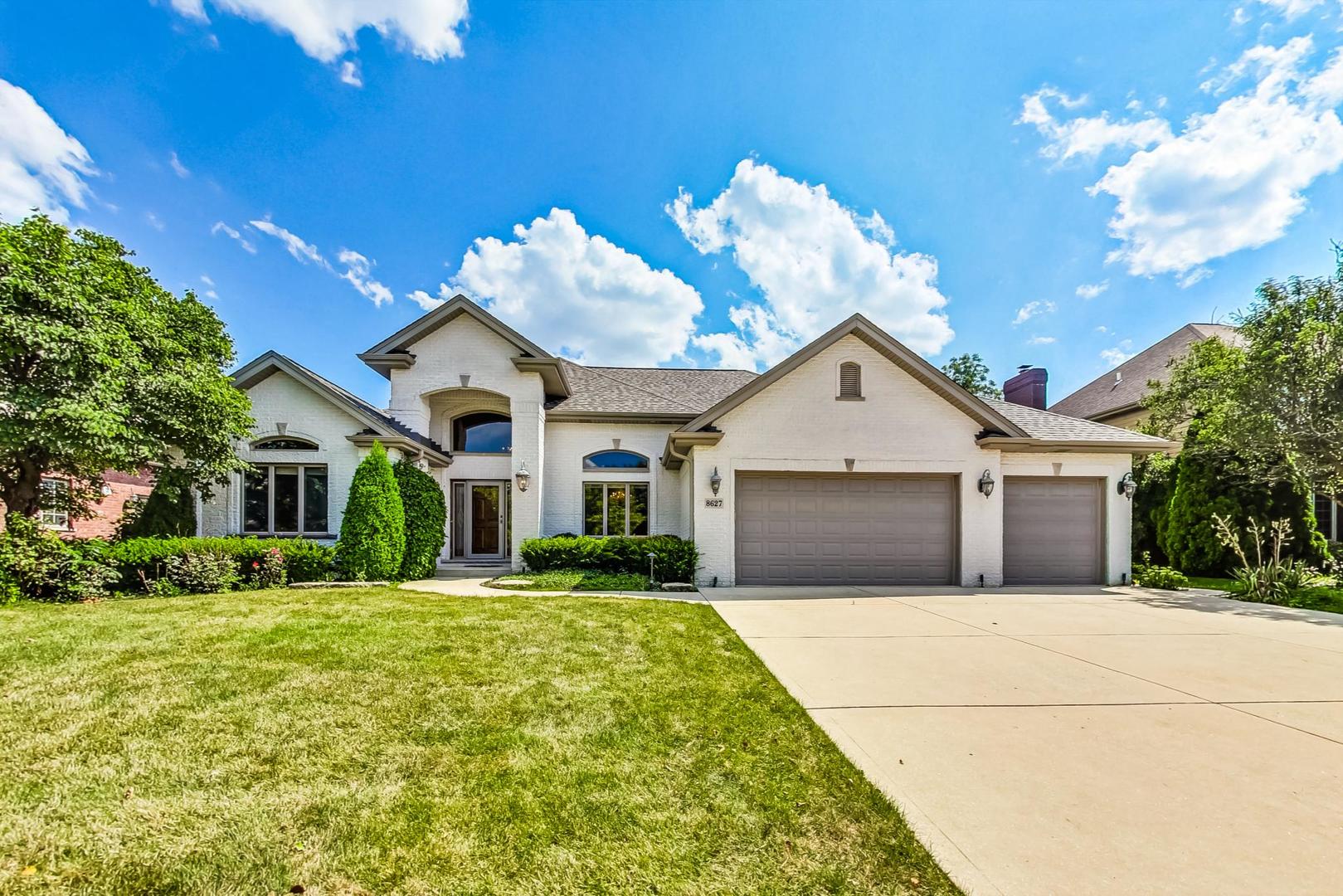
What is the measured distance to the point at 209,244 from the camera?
41.9 feet

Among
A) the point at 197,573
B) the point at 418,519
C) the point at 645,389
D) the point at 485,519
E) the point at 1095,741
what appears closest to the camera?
the point at 1095,741

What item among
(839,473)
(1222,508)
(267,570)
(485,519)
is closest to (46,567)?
(267,570)

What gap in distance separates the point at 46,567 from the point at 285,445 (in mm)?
4337

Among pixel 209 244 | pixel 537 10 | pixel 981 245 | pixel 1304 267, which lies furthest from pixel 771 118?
pixel 209 244

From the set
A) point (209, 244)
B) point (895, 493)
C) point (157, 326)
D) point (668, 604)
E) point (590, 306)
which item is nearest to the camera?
point (668, 604)

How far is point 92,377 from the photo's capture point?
911cm

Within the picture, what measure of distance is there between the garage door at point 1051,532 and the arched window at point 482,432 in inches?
505

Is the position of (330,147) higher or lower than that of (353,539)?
higher

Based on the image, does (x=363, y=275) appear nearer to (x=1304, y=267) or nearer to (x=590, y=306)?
(x=590, y=306)

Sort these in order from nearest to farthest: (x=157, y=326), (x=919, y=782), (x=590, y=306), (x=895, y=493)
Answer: (x=919, y=782) → (x=157, y=326) → (x=895, y=493) → (x=590, y=306)

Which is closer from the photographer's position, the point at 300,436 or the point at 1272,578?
the point at 1272,578

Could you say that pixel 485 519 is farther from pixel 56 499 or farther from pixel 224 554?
pixel 56 499

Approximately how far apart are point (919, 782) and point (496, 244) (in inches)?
685

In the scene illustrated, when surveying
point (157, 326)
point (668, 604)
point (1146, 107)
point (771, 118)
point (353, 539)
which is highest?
point (771, 118)
